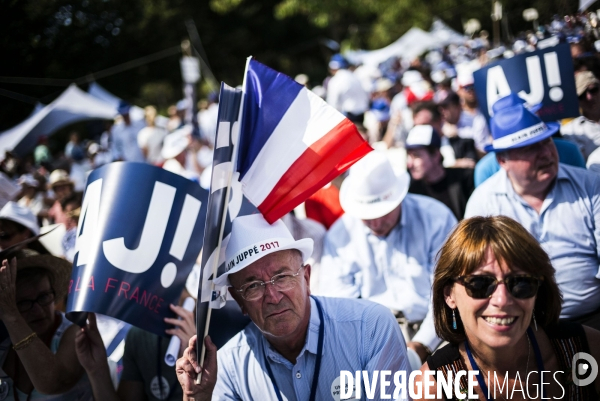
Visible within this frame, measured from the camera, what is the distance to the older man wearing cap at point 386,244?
14.4 feet

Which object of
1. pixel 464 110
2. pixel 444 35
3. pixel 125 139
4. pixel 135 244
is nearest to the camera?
pixel 135 244

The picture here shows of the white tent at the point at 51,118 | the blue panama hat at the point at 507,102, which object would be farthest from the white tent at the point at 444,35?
the blue panama hat at the point at 507,102

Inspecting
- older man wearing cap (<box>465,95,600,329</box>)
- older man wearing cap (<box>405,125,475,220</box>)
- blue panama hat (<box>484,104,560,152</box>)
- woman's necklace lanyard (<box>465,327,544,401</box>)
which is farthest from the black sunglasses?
older man wearing cap (<box>405,125,475,220</box>)

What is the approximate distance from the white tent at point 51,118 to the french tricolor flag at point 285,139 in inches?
334

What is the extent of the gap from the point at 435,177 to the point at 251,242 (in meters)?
3.20

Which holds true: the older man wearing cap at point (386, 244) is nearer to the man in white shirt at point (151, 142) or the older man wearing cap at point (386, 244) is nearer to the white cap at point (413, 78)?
the man in white shirt at point (151, 142)

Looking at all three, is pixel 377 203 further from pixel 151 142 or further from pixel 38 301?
pixel 151 142

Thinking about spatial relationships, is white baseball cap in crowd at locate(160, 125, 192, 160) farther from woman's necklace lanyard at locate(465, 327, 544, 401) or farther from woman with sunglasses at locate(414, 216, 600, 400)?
woman's necklace lanyard at locate(465, 327, 544, 401)

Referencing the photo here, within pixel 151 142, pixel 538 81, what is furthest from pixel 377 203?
pixel 151 142

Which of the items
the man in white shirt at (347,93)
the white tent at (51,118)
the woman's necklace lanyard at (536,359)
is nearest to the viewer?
the woman's necklace lanyard at (536,359)

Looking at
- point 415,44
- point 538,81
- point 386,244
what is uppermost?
point 415,44

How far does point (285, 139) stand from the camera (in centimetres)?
290

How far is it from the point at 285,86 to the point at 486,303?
4.42 feet

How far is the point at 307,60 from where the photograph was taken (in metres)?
35.8
